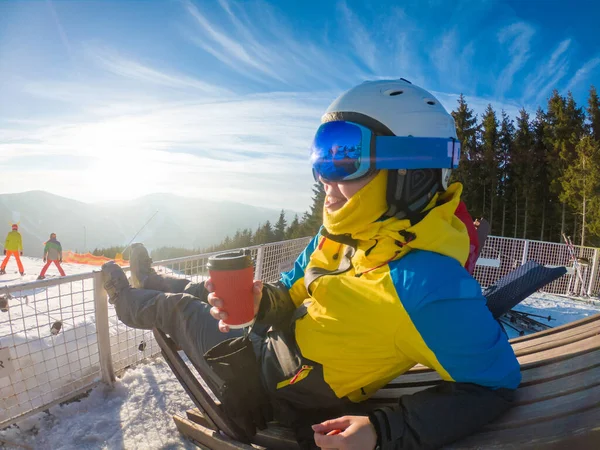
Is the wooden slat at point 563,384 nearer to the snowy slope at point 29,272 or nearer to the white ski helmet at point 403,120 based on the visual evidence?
the white ski helmet at point 403,120

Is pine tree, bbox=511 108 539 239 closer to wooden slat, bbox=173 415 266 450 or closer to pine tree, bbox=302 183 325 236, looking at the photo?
pine tree, bbox=302 183 325 236

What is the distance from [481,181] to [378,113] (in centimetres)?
3718

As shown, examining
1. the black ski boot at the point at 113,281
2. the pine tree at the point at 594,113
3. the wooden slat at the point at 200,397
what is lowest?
the wooden slat at the point at 200,397

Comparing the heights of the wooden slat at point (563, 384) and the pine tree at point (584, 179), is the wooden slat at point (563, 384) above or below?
below

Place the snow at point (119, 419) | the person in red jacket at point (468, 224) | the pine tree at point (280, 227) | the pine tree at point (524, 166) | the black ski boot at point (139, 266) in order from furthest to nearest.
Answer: the pine tree at point (280, 227), the pine tree at point (524, 166), the black ski boot at point (139, 266), the person in red jacket at point (468, 224), the snow at point (119, 419)

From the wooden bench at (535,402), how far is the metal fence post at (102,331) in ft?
2.66

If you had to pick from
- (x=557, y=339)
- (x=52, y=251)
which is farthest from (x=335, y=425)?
(x=52, y=251)

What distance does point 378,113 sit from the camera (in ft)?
5.34

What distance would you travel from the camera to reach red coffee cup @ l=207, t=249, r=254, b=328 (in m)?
1.53

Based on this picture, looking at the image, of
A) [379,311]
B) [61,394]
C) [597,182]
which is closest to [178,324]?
[61,394]

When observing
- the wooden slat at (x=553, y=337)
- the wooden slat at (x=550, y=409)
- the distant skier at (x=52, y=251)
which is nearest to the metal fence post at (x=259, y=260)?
the wooden slat at (x=553, y=337)

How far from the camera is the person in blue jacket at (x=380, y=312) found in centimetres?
125

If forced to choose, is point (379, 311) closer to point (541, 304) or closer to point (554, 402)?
point (554, 402)

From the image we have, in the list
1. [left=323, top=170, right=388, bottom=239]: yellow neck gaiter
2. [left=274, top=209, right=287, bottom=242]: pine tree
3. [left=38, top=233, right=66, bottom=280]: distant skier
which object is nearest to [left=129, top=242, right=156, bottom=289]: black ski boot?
[left=323, top=170, right=388, bottom=239]: yellow neck gaiter
